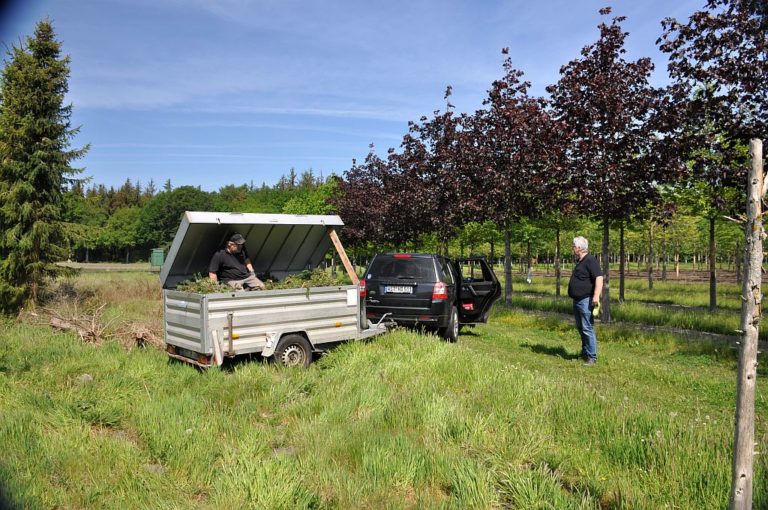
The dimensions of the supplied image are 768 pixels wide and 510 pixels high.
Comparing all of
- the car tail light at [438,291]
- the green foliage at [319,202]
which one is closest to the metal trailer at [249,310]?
the car tail light at [438,291]

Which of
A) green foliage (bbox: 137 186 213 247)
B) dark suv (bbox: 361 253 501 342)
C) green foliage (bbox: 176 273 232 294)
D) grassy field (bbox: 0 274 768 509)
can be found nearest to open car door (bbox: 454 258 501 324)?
dark suv (bbox: 361 253 501 342)

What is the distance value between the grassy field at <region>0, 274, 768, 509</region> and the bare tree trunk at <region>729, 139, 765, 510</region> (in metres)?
0.61

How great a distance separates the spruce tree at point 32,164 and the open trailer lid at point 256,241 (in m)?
9.01

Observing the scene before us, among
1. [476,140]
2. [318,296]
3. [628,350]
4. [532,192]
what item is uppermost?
[476,140]

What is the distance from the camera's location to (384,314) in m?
11.0

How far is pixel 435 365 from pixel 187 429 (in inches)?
130

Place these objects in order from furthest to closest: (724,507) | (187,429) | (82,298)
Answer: (82,298)
(187,429)
(724,507)

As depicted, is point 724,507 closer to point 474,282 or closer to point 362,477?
point 362,477

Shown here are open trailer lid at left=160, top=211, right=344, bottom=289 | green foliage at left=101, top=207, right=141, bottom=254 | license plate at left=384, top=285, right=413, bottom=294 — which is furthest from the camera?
green foliage at left=101, top=207, right=141, bottom=254

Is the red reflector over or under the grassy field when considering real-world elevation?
over

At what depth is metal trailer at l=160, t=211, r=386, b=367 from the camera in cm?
739

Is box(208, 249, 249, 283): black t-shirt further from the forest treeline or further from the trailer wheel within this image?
the forest treeline

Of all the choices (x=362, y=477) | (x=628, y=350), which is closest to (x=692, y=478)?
(x=362, y=477)

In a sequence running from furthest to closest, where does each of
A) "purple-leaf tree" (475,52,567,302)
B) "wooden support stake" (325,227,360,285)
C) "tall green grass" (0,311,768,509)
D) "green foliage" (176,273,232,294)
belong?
"purple-leaf tree" (475,52,567,302)
"wooden support stake" (325,227,360,285)
"green foliage" (176,273,232,294)
"tall green grass" (0,311,768,509)
